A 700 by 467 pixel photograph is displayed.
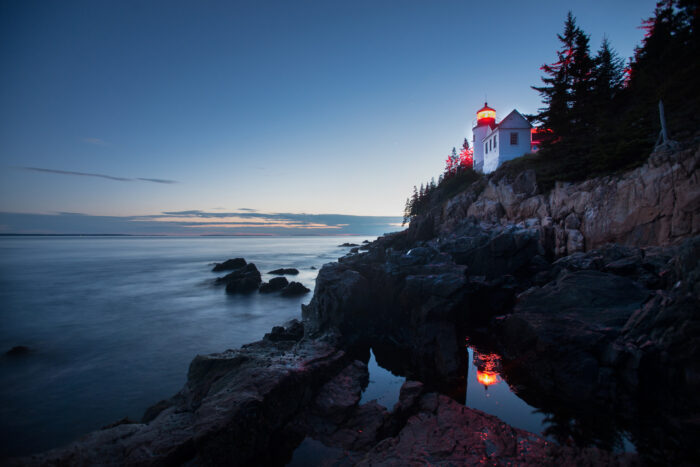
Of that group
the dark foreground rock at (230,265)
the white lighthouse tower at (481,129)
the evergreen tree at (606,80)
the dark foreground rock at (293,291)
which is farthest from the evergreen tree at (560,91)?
the dark foreground rock at (230,265)

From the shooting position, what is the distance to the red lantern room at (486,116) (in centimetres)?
4119

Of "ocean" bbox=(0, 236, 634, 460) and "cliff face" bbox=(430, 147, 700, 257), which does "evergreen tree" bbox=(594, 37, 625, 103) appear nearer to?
"cliff face" bbox=(430, 147, 700, 257)

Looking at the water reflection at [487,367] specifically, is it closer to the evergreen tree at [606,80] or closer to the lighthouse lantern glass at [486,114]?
the evergreen tree at [606,80]

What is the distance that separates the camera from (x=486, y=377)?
8.77 metres

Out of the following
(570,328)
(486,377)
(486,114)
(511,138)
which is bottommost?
(486,377)

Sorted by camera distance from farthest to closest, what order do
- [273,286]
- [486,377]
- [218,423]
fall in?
1. [273,286]
2. [486,377]
3. [218,423]

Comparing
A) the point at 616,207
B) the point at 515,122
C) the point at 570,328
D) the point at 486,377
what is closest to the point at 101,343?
the point at 486,377

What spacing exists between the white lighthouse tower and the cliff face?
15943 millimetres

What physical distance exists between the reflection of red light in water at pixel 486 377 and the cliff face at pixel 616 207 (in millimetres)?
11889

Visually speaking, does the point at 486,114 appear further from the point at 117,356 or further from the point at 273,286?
the point at 117,356

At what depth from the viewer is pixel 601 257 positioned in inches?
559

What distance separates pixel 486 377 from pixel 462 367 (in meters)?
0.74

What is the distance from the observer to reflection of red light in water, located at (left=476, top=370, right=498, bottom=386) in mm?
8500

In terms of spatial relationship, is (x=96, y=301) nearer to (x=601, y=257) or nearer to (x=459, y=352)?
(x=459, y=352)
